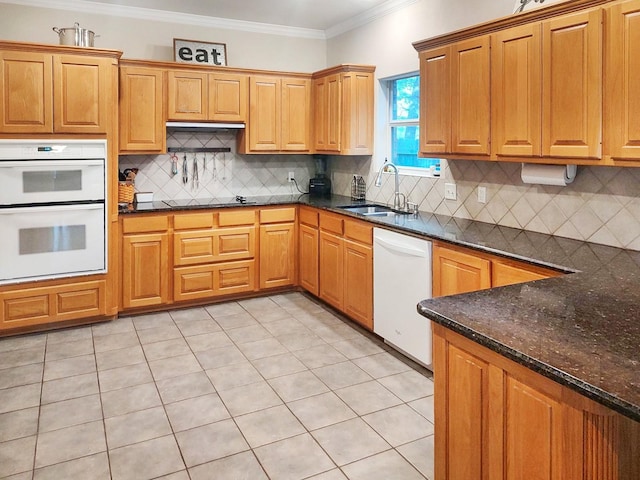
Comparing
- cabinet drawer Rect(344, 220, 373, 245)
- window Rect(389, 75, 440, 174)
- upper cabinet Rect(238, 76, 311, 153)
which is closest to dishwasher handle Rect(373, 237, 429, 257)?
cabinet drawer Rect(344, 220, 373, 245)

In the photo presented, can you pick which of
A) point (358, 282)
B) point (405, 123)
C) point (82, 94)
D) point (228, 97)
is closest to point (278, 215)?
point (228, 97)

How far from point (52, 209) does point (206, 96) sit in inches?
66.2

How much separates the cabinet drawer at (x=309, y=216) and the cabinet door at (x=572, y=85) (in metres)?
2.38

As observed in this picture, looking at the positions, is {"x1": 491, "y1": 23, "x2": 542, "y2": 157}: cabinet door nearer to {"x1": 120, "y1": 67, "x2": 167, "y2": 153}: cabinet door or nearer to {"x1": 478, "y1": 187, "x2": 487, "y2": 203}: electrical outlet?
{"x1": 478, "y1": 187, "x2": 487, "y2": 203}: electrical outlet

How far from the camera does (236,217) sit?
480 cm

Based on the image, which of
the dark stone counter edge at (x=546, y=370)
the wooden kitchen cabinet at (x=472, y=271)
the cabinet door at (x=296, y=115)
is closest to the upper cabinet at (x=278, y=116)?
the cabinet door at (x=296, y=115)

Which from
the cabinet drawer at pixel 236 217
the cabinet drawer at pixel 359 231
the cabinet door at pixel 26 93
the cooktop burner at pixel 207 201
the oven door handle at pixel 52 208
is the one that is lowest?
the cabinet drawer at pixel 359 231

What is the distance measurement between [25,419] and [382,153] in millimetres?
3469

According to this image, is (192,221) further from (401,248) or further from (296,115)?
(401,248)

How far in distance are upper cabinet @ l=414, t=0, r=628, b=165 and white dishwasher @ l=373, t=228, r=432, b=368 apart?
0.69 meters

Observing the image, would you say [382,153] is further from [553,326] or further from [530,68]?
[553,326]

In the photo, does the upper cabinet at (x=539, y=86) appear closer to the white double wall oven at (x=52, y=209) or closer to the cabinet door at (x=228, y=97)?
the cabinet door at (x=228, y=97)

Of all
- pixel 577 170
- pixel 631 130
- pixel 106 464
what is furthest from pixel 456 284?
pixel 106 464

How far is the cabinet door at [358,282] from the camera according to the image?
3.89m
